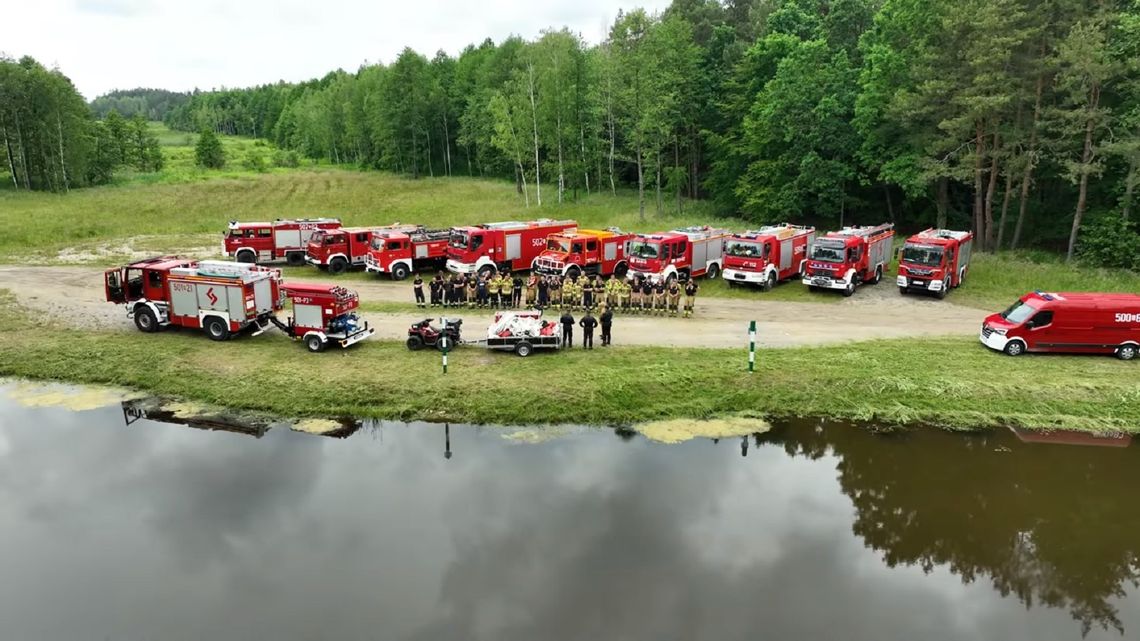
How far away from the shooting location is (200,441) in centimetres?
1587

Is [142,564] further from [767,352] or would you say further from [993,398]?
[993,398]

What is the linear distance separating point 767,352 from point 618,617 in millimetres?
12326

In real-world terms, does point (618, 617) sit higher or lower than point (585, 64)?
lower

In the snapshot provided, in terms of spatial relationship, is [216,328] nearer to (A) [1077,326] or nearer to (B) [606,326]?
(B) [606,326]

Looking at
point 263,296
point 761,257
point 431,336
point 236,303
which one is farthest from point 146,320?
point 761,257

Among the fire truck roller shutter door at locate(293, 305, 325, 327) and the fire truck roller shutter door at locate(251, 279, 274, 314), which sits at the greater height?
the fire truck roller shutter door at locate(251, 279, 274, 314)

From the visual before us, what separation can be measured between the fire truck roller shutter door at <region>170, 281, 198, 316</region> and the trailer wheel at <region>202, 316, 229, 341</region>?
0.59 meters

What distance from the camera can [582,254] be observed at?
101 ft

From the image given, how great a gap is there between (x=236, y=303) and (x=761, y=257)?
1977 cm

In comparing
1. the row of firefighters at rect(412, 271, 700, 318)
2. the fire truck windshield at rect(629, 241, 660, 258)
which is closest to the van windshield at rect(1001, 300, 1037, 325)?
the row of firefighters at rect(412, 271, 700, 318)

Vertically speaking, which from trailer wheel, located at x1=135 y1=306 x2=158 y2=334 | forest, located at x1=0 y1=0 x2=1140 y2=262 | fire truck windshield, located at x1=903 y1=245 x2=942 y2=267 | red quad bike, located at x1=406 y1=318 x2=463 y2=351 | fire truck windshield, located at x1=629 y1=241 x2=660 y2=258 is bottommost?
red quad bike, located at x1=406 y1=318 x2=463 y2=351

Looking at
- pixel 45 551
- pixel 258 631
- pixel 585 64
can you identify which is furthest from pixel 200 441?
pixel 585 64

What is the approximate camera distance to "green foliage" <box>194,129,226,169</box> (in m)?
91.6

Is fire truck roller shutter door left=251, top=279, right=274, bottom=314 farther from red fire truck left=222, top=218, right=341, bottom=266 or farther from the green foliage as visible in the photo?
the green foliage
